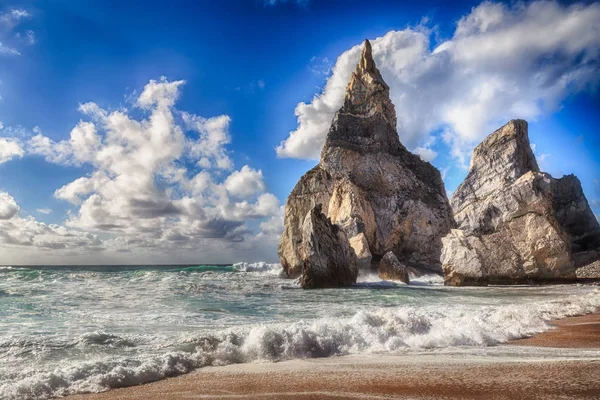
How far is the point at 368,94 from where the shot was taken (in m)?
42.9

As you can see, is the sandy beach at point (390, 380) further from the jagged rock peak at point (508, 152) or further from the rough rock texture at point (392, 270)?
the jagged rock peak at point (508, 152)

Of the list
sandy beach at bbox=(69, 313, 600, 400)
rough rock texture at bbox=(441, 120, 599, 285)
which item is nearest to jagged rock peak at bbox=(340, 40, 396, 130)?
rough rock texture at bbox=(441, 120, 599, 285)

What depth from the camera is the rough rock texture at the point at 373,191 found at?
35.2m

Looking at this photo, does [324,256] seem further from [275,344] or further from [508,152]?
[508,152]

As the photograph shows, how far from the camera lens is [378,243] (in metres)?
35.3

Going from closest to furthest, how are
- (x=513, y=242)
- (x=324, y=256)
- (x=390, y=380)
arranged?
(x=390, y=380) < (x=324, y=256) < (x=513, y=242)

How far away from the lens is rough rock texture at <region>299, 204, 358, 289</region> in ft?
74.4

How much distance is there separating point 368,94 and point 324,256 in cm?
2504

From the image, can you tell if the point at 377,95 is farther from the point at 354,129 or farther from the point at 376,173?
the point at 376,173

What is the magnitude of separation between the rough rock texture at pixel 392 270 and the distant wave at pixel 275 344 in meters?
18.0

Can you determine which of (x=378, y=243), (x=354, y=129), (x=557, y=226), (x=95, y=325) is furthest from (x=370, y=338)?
(x=354, y=129)

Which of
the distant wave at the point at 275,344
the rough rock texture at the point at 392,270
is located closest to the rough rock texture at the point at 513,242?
the rough rock texture at the point at 392,270

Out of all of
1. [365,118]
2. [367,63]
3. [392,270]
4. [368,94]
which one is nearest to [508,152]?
[365,118]

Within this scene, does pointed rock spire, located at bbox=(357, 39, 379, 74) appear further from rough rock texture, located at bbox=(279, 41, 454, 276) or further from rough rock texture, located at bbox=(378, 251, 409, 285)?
rough rock texture, located at bbox=(378, 251, 409, 285)
